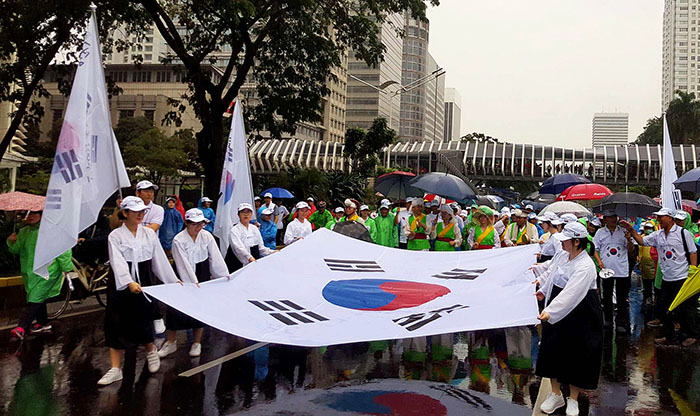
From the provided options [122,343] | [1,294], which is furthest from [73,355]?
[1,294]

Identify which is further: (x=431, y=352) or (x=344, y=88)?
(x=344, y=88)

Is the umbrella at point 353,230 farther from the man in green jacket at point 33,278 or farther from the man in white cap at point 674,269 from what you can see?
the man in green jacket at point 33,278

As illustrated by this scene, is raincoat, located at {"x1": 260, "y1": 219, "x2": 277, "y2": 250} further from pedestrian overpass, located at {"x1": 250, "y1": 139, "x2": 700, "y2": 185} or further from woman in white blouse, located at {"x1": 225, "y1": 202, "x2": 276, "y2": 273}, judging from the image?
pedestrian overpass, located at {"x1": 250, "y1": 139, "x2": 700, "y2": 185}

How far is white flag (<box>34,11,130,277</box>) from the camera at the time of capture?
230 inches

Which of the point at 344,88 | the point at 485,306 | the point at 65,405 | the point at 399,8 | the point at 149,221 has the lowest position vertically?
the point at 65,405

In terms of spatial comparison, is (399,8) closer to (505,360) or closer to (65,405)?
(505,360)

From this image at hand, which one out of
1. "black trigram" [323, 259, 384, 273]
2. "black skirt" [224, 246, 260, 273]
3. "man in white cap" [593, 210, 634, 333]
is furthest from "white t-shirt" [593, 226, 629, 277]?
"black skirt" [224, 246, 260, 273]

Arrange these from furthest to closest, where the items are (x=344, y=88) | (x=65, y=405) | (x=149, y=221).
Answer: (x=344, y=88) → (x=149, y=221) → (x=65, y=405)

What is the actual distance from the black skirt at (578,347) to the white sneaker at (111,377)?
13.6 feet

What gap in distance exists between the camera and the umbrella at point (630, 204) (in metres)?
11.1

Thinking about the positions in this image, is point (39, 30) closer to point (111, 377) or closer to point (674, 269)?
point (111, 377)

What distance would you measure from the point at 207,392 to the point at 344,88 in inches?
4805

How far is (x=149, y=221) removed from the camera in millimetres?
9445

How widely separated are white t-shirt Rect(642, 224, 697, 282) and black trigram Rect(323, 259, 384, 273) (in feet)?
14.1
